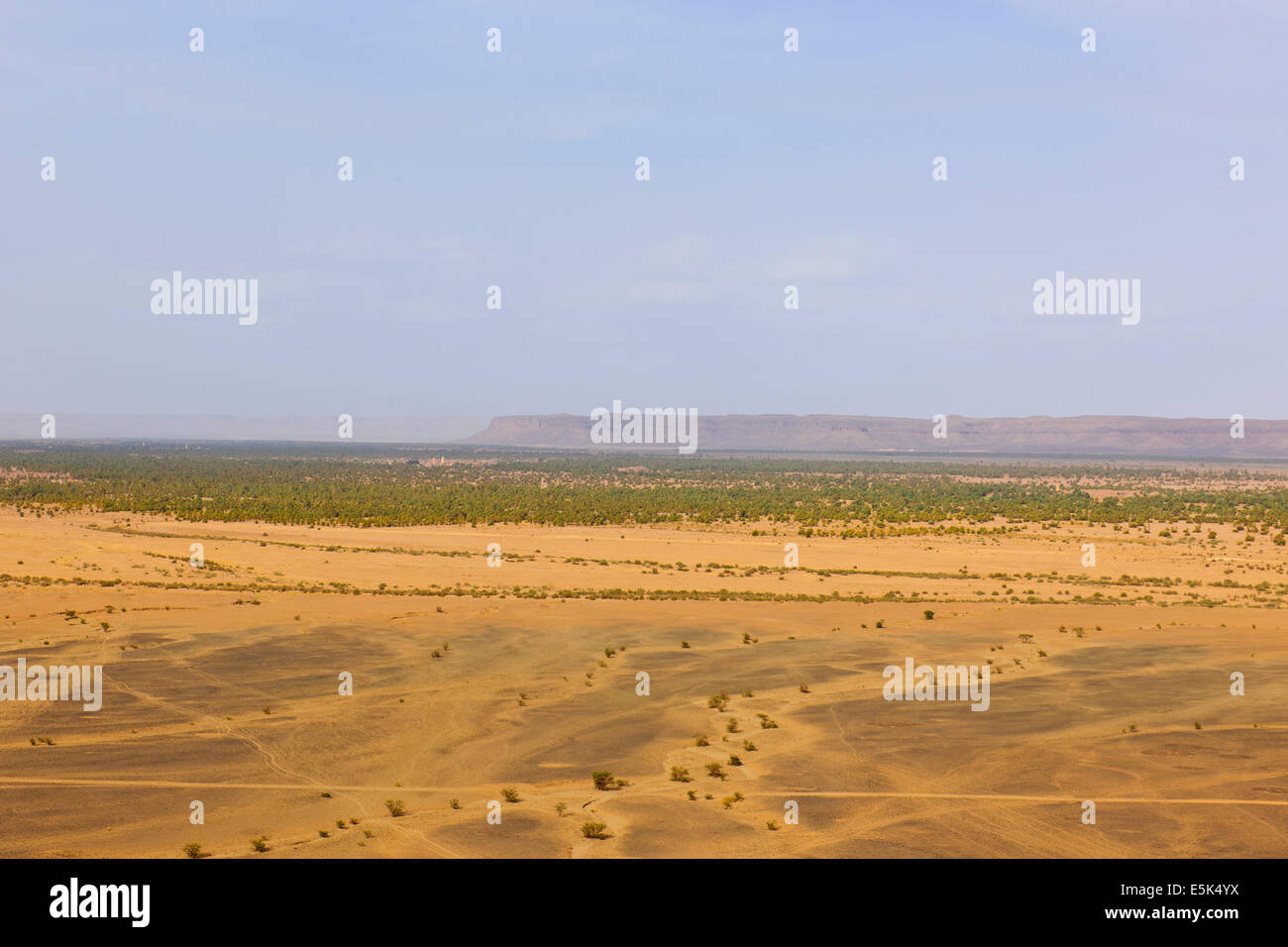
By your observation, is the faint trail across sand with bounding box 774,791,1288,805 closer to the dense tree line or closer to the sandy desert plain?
the sandy desert plain

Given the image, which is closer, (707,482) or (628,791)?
(628,791)

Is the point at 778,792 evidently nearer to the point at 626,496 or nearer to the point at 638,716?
the point at 638,716

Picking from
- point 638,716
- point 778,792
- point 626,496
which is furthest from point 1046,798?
point 626,496

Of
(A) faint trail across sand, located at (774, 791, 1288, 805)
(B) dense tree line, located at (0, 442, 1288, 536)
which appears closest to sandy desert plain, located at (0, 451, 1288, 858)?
(A) faint trail across sand, located at (774, 791, 1288, 805)

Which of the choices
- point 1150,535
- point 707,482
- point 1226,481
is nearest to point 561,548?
point 1150,535

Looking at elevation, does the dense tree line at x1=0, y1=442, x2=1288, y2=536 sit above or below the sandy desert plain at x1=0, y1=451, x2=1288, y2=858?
Result: above
